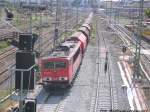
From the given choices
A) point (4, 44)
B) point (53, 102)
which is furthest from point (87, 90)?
point (4, 44)

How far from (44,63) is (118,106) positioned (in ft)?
18.1

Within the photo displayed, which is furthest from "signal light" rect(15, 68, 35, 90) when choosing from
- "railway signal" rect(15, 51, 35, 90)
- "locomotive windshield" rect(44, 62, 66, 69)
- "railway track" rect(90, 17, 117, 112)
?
"locomotive windshield" rect(44, 62, 66, 69)

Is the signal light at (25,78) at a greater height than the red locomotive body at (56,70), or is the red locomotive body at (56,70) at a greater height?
the signal light at (25,78)

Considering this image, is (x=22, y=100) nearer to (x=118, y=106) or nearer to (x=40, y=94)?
(x=118, y=106)

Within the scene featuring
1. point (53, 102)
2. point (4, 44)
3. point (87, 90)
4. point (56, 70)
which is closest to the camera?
point (53, 102)

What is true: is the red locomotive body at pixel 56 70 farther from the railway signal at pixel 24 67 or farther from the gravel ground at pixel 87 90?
the railway signal at pixel 24 67

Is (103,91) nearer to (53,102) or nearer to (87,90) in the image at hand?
(87,90)

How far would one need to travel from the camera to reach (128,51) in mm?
55094

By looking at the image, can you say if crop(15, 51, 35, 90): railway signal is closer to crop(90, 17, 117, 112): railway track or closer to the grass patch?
crop(90, 17, 117, 112): railway track

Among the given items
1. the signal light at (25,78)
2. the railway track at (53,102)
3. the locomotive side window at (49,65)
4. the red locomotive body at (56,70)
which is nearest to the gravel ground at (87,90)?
the railway track at (53,102)

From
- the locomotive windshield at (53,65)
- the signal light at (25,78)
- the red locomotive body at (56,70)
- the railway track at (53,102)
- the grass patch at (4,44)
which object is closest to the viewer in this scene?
the signal light at (25,78)

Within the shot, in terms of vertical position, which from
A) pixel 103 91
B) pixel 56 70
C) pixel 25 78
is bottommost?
pixel 103 91

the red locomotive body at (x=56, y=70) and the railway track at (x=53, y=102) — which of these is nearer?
the railway track at (x=53, y=102)

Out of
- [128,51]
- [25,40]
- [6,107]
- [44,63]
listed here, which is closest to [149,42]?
[128,51]
